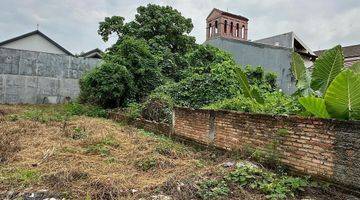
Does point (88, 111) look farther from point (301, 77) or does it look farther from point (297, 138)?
point (297, 138)

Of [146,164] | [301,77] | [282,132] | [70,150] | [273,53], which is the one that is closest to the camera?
[282,132]

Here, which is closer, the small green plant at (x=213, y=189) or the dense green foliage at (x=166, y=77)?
the small green plant at (x=213, y=189)

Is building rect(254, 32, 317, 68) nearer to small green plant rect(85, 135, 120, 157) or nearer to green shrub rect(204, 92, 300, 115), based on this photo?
green shrub rect(204, 92, 300, 115)

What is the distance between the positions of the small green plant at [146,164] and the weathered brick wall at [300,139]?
5.47 ft

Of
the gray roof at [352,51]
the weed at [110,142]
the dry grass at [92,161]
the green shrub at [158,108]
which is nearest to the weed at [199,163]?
the dry grass at [92,161]

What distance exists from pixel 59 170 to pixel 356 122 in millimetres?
4175

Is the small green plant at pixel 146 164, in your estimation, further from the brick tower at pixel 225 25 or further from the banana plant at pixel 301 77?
the brick tower at pixel 225 25

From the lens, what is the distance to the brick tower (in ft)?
110

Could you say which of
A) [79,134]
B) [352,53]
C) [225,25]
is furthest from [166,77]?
[225,25]

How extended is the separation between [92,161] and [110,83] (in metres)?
7.04

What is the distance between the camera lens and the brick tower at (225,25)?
33.6 metres

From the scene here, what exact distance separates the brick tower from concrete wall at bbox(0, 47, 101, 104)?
18419 millimetres

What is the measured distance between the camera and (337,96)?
4551 millimetres

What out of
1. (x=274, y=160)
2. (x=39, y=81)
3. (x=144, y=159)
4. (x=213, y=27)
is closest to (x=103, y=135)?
(x=144, y=159)
